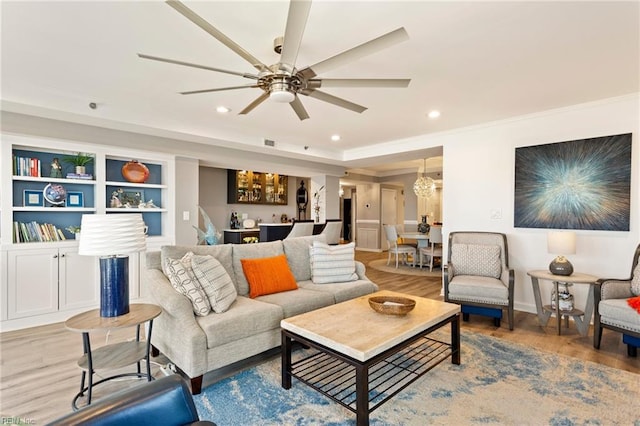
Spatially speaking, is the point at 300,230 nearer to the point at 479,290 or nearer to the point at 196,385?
the point at 479,290

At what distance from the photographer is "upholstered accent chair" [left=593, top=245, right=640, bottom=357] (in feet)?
8.55

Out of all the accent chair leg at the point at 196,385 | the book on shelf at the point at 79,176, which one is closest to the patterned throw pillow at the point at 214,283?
the accent chair leg at the point at 196,385

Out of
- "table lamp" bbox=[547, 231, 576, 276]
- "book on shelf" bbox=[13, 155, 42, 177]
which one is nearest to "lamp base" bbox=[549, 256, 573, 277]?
"table lamp" bbox=[547, 231, 576, 276]

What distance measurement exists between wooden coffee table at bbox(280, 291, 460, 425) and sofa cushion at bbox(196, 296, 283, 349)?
31 centimetres

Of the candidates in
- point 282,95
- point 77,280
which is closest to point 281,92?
point 282,95

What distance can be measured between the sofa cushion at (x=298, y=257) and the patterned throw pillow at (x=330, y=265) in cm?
10

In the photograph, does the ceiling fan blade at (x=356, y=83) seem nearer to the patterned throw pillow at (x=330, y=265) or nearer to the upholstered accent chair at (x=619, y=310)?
the patterned throw pillow at (x=330, y=265)

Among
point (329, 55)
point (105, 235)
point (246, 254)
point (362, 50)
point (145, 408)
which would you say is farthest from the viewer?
point (246, 254)

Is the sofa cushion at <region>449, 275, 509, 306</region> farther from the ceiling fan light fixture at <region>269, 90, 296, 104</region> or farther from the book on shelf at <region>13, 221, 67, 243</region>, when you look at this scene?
the book on shelf at <region>13, 221, 67, 243</region>

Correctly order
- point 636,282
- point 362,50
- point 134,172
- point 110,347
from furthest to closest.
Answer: point 134,172 < point 636,282 < point 110,347 < point 362,50

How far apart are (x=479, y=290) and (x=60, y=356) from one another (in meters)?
4.02

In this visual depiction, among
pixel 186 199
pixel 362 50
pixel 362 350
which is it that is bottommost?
pixel 362 350

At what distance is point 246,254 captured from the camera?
3.23 metres

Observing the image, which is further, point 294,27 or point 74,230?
point 74,230
